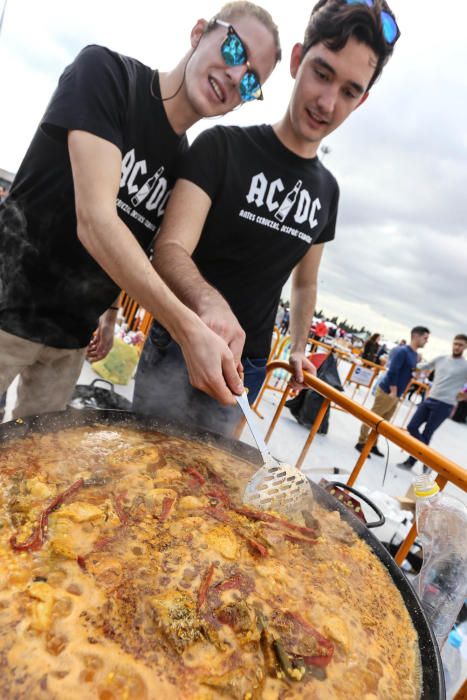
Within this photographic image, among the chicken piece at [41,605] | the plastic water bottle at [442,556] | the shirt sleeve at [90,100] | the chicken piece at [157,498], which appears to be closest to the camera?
the chicken piece at [41,605]

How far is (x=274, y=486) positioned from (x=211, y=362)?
556 mm

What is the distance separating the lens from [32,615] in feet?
2.72

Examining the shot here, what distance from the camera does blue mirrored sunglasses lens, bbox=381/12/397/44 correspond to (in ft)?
6.13

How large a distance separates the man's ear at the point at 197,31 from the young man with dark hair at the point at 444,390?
7093 millimetres

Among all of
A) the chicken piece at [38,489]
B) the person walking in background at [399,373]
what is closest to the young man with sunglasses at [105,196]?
the chicken piece at [38,489]

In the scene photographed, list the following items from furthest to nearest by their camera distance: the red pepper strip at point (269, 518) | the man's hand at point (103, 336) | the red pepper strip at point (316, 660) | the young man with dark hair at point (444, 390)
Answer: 1. the young man with dark hair at point (444, 390)
2. the man's hand at point (103, 336)
3. the red pepper strip at point (269, 518)
4. the red pepper strip at point (316, 660)

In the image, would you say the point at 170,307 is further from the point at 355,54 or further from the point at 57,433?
the point at 355,54

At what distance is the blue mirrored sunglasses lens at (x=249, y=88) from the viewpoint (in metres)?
1.80

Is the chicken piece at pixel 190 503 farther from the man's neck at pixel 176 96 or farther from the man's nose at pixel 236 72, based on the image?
the man's nose at pixel 236 72

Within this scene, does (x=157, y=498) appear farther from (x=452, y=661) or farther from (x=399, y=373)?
(x=399, y=373)

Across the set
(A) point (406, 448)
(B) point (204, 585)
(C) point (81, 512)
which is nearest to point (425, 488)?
(A) point (406, 448)

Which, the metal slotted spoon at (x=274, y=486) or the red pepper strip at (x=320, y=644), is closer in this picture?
the red pepper strip at (x=320, y=644)

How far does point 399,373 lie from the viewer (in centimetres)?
709

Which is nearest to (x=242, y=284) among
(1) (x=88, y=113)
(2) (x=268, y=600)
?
(1) (x=88, y=113)
